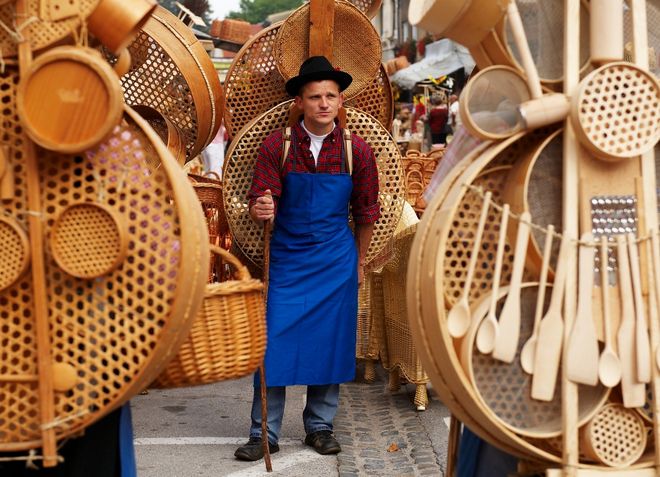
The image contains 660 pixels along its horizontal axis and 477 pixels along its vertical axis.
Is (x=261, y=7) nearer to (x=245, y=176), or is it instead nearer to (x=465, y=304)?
(x=245, y=176)

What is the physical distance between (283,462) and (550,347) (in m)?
2.41

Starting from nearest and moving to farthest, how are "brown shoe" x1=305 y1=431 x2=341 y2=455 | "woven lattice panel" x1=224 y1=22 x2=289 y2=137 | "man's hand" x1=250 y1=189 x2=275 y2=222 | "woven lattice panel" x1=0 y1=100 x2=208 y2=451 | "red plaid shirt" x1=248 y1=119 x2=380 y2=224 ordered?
1. "woven lattice panel" x1=0 y1=100 x2=208 y2=451
2. "man's hand" x1=250 y1=189 x2=275 y2=222
3. "red plaid shirt" x1=248 y1=119 x2=380 y2=224
4. "brown shoe" x1=305 y1=431 x2=341 y2=455
5. "woven lattice panel" x1=224 y1=22 x2=289 y2=137

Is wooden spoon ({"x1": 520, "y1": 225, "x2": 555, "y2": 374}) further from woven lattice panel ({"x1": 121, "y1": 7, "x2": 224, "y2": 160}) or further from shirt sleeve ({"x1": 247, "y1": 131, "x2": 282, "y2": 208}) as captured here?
woven lattice panel ({"x1": 121, "y1": 7, "x2": 224, "y2": 160})

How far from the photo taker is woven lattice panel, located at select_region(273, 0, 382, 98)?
499 cm

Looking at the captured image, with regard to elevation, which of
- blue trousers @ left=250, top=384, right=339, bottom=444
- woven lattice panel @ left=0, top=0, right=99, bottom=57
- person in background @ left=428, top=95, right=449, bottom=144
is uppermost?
person in background @ left=428, top=95, right=449, bottom=144

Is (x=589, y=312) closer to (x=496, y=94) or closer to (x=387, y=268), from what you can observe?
(x=496, y=94)

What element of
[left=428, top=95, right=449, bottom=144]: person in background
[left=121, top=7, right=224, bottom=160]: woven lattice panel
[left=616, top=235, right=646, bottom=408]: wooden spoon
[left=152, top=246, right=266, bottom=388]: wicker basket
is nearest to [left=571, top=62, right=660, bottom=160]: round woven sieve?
[left=616, top=235, right=646, bottom=408]: wooden spoon

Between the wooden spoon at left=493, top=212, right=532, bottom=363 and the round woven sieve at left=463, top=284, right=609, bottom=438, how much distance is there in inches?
1.7

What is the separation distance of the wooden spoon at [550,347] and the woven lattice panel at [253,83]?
269cm

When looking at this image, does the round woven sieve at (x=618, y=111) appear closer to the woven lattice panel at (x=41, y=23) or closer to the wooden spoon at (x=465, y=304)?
the wooden spoon at (x=465, y=304)

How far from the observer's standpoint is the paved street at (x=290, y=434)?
4741 millimetres

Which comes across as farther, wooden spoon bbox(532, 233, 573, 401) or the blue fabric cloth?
the blue fabric cloth

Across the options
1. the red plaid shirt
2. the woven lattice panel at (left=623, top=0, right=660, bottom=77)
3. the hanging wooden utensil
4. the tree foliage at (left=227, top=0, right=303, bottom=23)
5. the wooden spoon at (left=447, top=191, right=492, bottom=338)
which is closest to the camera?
the hanging wooden utensil

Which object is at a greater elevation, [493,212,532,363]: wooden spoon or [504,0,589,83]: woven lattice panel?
[504,0,589,83]: woven lattice panel
